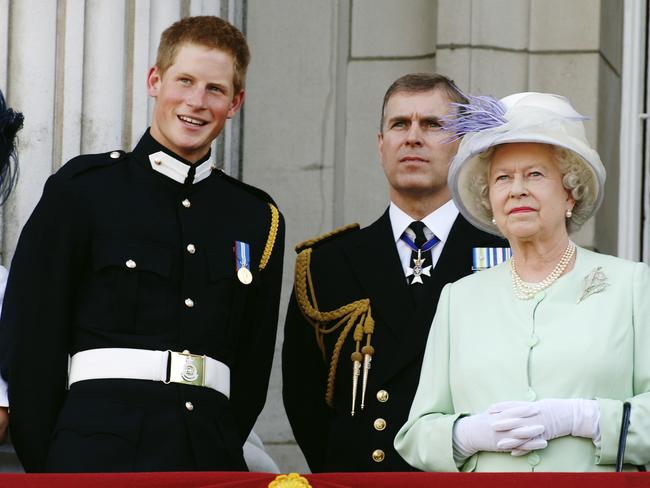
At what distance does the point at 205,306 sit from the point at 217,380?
203 mm

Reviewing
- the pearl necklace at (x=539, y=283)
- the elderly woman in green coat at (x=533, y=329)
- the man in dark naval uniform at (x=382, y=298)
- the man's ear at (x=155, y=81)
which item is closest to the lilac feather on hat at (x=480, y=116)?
the elderly woman in green coat at (x=533, y=329)

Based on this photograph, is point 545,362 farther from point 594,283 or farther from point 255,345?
point 255,345

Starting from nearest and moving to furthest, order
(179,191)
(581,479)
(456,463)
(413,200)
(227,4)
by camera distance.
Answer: (581,479)
(456,463)
(179,191)
(413,200)
(227,4)

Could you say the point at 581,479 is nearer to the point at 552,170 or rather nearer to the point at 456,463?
the point at 456,463

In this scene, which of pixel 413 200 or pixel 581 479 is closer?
pixel 581 479

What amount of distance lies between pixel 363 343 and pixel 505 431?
1.15 metres

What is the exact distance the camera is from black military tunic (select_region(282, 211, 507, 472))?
5367mm

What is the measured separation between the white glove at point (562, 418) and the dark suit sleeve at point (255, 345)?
1104 millimetres

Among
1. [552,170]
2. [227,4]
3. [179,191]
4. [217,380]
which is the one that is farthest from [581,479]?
[227,4]

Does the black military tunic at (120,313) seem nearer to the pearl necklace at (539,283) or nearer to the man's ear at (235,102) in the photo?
the man's ear at (235,102)

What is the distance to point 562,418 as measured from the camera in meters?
4.37

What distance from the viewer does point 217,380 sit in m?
5.02

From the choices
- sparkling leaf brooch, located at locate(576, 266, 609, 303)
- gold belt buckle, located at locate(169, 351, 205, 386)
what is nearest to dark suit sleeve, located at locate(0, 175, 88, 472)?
gold belt buckle, located at locate(169, 351, 205, 386)

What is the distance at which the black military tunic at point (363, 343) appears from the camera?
17.6 feet
